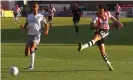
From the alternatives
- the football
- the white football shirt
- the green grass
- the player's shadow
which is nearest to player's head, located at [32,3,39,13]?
the white football shirt

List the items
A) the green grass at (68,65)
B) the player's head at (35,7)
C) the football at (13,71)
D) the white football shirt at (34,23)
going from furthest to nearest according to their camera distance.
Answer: the white football shirt at (34,23) < the player's head at (35,7) < the green grass at (68,65) < the football at (13,71)

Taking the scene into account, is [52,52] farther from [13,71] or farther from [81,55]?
[13,71]

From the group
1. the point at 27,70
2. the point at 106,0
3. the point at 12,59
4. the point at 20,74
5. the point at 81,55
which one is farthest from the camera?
the point at 106,0

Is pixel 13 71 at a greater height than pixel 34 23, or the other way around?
pixel 34 23

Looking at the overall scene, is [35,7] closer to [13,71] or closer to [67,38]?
[13,71]

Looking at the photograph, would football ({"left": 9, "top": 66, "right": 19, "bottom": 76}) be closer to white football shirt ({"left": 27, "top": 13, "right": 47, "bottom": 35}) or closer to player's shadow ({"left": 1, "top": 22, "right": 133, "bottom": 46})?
white football shirt ({"left": 27, "top": 13, "right": 47, "bottom": 35})

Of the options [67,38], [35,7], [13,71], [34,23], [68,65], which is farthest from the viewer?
[67,38]

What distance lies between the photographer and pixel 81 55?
2016cm

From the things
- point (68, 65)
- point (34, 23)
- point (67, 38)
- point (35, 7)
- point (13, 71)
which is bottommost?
point (67, 38)

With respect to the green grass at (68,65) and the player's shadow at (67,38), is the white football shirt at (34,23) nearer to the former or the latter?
the green grass at (68,65)

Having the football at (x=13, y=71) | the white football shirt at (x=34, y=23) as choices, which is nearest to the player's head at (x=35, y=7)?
the white football shirt at (x=34, y=23)

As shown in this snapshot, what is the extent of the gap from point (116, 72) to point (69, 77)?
1.93 meters

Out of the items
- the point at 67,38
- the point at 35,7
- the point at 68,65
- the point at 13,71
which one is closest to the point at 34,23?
the point at 35,7

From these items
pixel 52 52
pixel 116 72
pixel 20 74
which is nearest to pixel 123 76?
pixel 116 72
